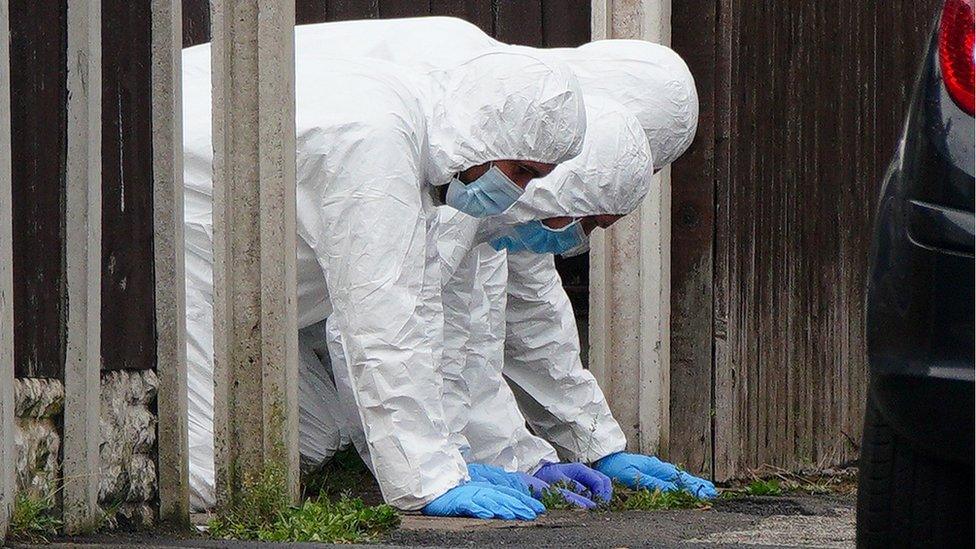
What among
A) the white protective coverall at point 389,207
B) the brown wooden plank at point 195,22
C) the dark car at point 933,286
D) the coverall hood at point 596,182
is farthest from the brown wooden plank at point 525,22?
the dark car at point 933,286

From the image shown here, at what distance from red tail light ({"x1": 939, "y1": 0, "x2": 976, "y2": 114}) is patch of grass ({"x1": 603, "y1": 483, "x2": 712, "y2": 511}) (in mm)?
3235

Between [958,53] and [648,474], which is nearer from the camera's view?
[958,53]

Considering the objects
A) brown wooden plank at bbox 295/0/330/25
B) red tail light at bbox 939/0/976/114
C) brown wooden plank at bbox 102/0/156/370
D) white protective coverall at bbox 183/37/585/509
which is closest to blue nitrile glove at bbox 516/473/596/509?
white protective coverall at bbox 183/37/585/509

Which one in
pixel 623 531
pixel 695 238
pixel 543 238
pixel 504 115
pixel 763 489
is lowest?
pixel 763 489

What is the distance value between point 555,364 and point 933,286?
407 centimetres

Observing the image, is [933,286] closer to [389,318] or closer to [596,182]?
[389,318]

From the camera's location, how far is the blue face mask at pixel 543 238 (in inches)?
234

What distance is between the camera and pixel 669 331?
7000mm

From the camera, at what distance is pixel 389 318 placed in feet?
16.0

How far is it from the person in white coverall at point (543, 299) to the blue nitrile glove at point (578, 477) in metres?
0.06

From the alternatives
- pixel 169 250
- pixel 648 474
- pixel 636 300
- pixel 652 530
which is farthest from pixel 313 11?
pixel 169 250

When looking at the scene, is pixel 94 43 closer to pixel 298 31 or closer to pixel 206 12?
pixel 298 31

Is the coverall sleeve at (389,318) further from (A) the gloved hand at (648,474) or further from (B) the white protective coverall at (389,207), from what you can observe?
(A) the gloved hand at (648,474)

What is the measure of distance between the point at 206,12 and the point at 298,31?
1.07m
